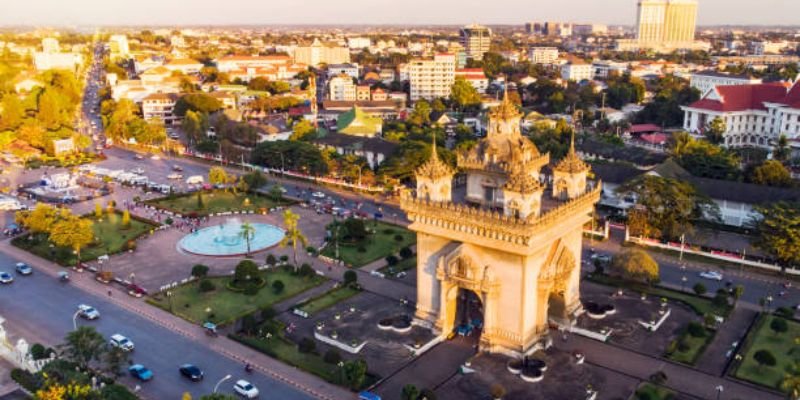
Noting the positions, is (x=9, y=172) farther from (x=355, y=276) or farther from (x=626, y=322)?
(x=626, y=322)

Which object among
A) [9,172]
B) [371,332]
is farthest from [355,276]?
[9,172]

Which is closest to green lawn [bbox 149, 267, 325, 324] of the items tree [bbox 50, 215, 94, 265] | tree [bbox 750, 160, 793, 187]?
tree [bbox 50, 215, 94, 265]

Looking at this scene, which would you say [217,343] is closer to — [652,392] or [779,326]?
[652,392]

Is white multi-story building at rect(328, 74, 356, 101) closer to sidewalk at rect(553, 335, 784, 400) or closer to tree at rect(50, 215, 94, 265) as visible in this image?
tree at rect(50, 215, 94, 265)

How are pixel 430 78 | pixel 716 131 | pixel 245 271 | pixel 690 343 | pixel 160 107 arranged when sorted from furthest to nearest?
1. pixel 430 78
2. pixel 160 107
3. pixel 716 131
4. pixel 245 271
5. pixel 690 343

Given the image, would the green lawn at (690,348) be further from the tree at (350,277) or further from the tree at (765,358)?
the tree at (350,277)

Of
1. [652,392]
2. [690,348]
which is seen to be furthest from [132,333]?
[690,348]

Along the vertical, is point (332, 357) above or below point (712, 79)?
below
